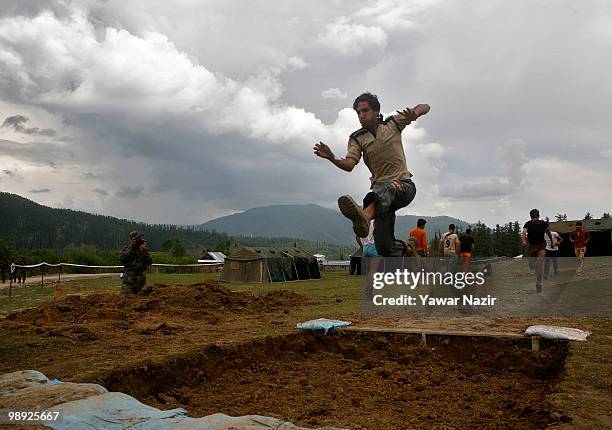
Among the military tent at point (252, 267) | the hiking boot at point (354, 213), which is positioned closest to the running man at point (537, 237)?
the hiking boot at point (354, 213)

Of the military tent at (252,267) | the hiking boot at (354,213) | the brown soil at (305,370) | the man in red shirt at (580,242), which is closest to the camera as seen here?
the brown soil at (305,370)

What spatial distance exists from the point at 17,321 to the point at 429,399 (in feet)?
26.2

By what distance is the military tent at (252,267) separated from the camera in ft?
80.3

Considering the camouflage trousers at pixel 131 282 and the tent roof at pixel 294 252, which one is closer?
the camouflage trousers at pixel 131 282

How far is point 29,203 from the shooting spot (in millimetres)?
194750

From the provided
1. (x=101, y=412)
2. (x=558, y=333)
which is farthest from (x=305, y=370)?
(x=101, y=412)

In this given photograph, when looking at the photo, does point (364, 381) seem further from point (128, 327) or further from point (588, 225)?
point (588, 225)

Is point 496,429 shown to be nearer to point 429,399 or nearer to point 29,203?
point 429,399

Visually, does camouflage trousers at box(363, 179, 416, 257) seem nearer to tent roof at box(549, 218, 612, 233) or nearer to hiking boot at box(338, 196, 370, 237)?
hiking boot at box(338, 196, 370, 237)

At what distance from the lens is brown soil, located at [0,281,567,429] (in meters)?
4.25

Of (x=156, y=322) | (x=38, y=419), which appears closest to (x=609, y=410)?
(x=38, y=419)

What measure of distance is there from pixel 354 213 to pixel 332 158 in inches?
33.2

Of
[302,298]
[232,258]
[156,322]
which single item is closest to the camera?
[156,322]

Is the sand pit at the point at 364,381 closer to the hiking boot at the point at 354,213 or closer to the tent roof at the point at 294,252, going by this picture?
the hiking boot at the point at 354,213
